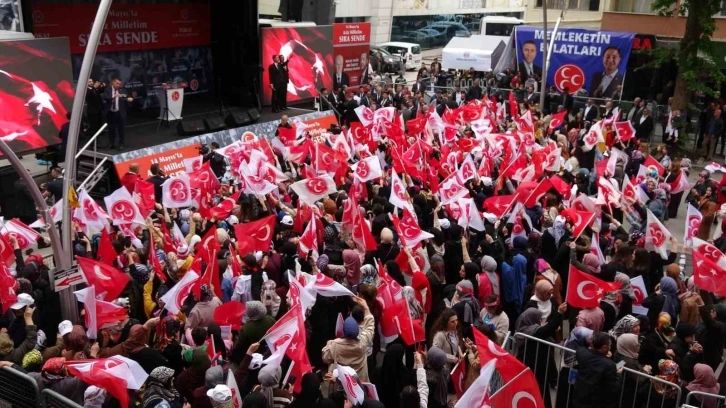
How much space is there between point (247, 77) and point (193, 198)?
1246 cm

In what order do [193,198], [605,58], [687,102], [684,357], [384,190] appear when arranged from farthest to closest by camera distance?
[605,58]
[687,102]
[384,190]
[193,198]
[684,357]

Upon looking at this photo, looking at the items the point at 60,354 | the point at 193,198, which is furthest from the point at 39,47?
the point at 60,354

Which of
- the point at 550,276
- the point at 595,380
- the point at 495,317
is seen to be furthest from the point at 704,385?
the point at 550,276

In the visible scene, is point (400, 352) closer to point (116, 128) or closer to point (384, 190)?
point (384, 190)

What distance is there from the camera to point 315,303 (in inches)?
309

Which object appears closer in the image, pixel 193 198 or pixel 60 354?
pixel 60 354

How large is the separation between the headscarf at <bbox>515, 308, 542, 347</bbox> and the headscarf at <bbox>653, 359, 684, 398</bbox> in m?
1.27

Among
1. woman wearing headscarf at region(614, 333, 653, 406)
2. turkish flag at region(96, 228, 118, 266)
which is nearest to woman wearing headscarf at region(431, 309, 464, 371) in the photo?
woman wearing headscarf at region(614, 333, 653, 406)

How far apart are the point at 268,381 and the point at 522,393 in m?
2.13

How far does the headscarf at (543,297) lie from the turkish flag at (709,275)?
1.78m

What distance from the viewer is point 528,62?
2731 cm

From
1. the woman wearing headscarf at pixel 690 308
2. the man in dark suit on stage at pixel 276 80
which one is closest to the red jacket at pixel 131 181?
the woman wearing headscarf at pixel 690 308

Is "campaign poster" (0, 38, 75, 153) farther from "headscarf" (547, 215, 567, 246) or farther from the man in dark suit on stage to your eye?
"headscarf" (547, 215, 567, 246)

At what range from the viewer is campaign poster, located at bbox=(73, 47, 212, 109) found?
19.9 meters
